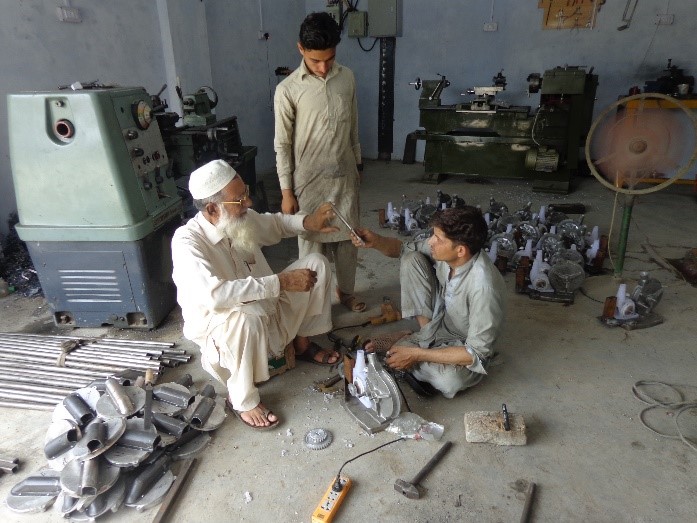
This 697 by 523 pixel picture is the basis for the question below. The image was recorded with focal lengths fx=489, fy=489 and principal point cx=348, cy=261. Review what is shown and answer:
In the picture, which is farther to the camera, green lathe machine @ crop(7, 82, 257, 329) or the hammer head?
green lathe machine @ crop(7, 82, 257, 329)

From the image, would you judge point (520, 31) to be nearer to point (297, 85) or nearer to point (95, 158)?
point (297, 85)

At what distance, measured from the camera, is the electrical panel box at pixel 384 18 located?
655 cm

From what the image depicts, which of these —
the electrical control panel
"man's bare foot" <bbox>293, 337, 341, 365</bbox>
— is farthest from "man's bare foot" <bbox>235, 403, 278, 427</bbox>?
the electrical control panel

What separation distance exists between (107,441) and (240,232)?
3.29ft

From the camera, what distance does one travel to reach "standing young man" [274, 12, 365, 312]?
8.75 feet

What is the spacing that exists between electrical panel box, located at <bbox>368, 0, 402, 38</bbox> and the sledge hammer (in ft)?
20.0

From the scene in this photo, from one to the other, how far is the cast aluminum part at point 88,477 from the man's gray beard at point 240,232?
40.5 inches

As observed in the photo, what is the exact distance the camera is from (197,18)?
16.5 ft

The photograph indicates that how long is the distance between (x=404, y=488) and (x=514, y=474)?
45cm

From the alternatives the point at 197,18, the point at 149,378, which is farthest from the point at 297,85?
the point at 197,18

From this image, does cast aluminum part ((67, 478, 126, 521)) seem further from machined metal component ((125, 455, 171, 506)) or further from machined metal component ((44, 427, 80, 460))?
machined metal component ((44, 427, 80, 460))

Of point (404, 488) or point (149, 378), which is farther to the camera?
point (149, 378)

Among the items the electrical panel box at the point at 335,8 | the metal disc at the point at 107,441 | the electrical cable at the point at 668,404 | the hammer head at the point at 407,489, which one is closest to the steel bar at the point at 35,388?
the metal disc at the point at 107,441

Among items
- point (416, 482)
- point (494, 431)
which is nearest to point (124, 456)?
point (416, 482)
